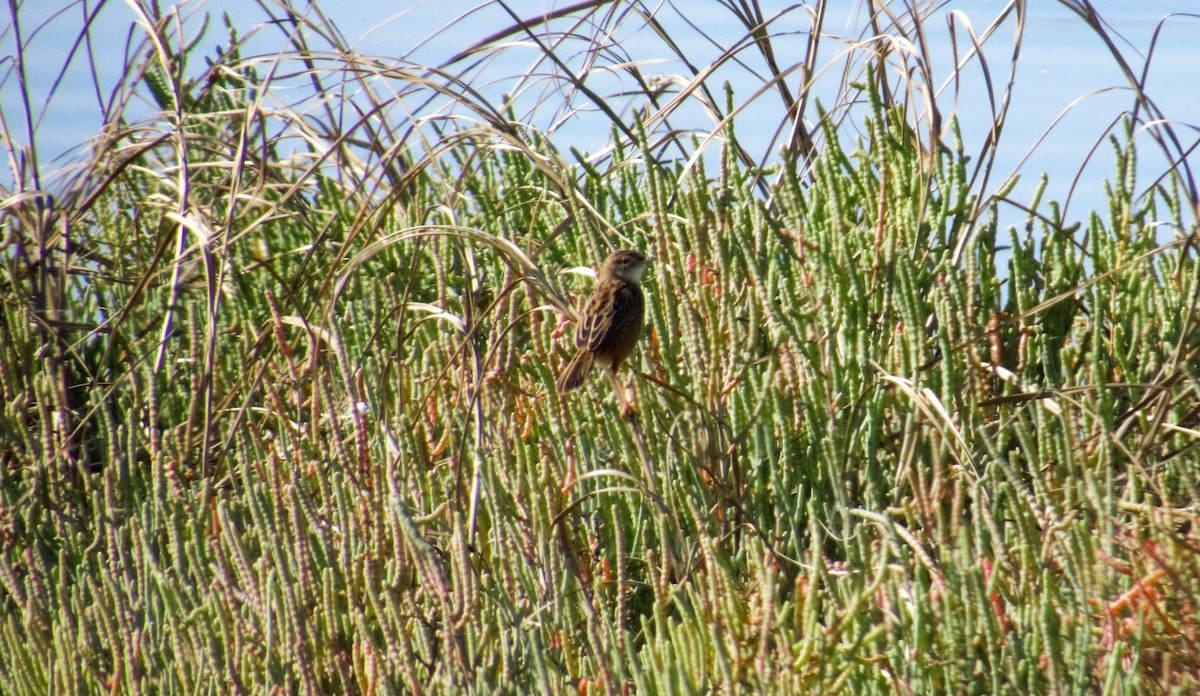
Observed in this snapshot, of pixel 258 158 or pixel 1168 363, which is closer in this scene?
pixel 1168 363

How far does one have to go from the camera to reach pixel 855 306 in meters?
3.22

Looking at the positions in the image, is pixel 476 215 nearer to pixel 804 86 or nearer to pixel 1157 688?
pixel 804 86

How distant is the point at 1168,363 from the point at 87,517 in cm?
369

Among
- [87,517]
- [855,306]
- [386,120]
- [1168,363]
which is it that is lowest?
[87,517]

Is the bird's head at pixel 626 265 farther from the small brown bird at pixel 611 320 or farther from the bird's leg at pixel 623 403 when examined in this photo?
the bird's leg at pixel 623 403

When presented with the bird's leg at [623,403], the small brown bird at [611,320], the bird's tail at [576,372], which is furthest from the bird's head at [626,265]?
the bird's leg at [623,403]

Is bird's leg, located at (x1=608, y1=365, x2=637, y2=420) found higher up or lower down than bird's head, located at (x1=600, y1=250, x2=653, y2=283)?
lower down

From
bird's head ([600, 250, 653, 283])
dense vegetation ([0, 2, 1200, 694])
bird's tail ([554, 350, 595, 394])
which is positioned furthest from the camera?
bird's head ([600, 250, 653, 283])

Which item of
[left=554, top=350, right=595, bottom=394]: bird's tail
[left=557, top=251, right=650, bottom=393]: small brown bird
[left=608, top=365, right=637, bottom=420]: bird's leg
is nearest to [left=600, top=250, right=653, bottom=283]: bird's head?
[left=557, top=251, right=650, bottom=393]: small brown bird

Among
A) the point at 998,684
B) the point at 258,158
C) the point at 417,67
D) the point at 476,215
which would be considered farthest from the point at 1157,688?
the point at 258,158

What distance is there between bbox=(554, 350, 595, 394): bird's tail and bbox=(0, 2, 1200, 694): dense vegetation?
6 centimetres

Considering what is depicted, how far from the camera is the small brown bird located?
3.54 m

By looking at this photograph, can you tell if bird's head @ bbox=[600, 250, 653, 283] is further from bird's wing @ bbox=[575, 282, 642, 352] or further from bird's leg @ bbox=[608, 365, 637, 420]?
bird's leg @ bbox=[608, 365, 637, 420]

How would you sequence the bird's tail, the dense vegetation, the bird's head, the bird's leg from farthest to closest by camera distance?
the bird's head → the bird's tail → the bird's leg → the dense vegetation
